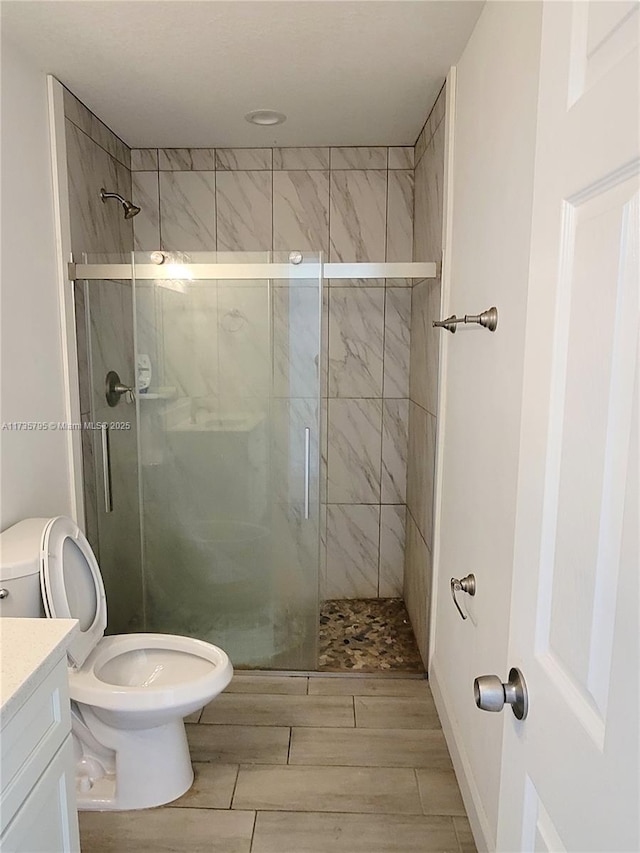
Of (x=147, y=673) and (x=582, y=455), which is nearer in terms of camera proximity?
(x=582, y=455)

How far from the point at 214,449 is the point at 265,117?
1453 millimetres

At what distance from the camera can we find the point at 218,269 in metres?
2.35

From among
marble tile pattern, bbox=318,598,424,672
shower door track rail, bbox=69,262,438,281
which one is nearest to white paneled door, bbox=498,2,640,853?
shower door track rail, bbox=69,262,438,281

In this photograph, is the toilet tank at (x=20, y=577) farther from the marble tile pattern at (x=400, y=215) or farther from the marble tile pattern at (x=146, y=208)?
the marble tile pattern at (x=400, y=215)

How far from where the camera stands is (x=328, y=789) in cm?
195

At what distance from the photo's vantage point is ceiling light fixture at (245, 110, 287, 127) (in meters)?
2.52

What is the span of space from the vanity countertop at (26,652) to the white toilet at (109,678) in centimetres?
43

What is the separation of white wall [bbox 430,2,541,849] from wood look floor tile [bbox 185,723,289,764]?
0.62 meters

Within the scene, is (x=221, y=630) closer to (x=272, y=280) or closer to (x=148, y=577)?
(x=148, y=577)

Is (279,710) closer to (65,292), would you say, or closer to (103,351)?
(103,351)

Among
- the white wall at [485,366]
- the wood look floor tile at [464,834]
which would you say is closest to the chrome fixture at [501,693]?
the white wall at [485,366]

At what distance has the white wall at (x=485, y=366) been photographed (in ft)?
4.67

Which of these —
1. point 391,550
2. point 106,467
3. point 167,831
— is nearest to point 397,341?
point 391,550

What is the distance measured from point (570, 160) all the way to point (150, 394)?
6.96ft
